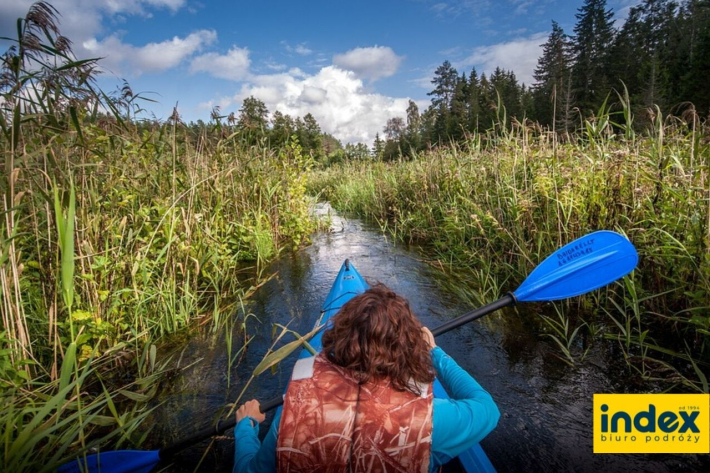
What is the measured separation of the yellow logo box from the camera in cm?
171

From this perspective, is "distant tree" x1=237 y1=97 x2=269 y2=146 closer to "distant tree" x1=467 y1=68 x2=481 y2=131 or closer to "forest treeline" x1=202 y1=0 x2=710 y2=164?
"forest treeline" x1=202 y1=0 x2=710 y2=164

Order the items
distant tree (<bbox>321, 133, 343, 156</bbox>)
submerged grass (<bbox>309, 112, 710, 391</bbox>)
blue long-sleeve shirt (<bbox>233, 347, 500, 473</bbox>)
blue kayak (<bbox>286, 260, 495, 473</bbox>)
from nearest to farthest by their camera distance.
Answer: blue long-sleeve shirt (<bbox>233, 347, 500, 473</bbox>), blue kayak (<bbox>286, 260, 495, 473</bbox>), submerged grass (<bbox>309, 112, 710, 391</bbox>), distant tree (<bbox>321, 133, 343, 156</bbox>)

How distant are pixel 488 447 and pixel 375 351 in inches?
50.8

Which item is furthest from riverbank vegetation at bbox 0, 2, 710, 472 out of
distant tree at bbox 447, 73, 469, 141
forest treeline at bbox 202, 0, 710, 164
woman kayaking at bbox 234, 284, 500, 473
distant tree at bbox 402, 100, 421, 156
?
distant tree at bbox 447, 73, 469, 141

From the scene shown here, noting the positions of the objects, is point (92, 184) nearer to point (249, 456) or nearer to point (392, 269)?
point (249, 456)

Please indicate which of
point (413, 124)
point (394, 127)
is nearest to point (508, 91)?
point (394, 127)

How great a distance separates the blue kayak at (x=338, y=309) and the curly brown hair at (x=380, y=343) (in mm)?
527

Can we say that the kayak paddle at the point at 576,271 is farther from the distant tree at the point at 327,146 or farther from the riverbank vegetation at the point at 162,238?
the distant tree at the point at 327,146

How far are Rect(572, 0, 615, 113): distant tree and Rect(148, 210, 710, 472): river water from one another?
30.7 m

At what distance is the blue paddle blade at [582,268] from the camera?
7.24 feet

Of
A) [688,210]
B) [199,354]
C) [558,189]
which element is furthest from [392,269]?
[688,210]

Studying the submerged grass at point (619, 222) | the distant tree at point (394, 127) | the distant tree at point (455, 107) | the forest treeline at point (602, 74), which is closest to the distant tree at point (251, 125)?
the submerged grass at point (619, 222)

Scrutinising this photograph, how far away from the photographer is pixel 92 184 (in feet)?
7.29

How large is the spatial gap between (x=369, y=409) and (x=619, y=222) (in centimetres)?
289
